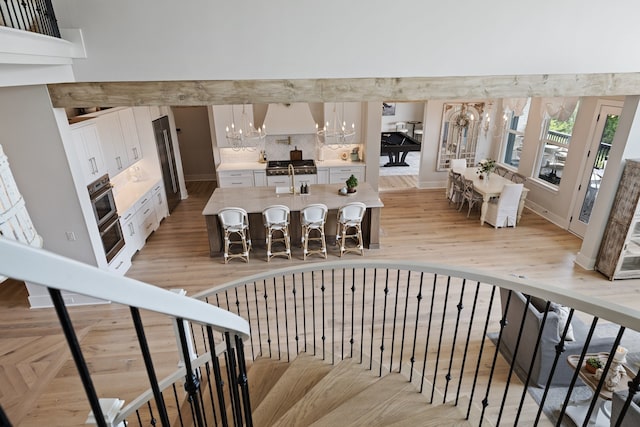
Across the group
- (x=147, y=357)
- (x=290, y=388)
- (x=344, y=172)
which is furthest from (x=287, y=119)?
(x=147, y=357)

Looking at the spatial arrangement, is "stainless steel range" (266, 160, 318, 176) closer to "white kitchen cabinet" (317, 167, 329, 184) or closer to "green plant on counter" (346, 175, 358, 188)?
"white kitchen cabinet" (317, 167, 329, 184)

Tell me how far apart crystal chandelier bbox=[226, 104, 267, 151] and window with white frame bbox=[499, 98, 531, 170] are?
19.4 ft

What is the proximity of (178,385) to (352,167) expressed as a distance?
6301 millimetres

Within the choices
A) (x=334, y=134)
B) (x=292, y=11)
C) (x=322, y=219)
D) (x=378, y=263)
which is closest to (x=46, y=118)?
(x=292, y=11)

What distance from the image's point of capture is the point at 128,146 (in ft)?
21.9

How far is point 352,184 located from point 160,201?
4.36 m

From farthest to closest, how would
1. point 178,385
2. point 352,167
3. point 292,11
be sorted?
point 352,167 → point 292,11 → point 178,385

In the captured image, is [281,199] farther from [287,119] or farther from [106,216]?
[287,119]

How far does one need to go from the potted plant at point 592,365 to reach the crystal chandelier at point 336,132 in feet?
21.9

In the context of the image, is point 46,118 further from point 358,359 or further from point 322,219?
point 358,359

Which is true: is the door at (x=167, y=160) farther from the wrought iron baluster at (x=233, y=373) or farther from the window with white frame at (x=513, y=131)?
the window with white frame at (x=513, y=131)

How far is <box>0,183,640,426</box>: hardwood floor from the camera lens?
358cm

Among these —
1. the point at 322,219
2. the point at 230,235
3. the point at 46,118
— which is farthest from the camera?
the point at 230,235

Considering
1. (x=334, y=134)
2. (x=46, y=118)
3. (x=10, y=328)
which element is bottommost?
(x=10, y=328)
